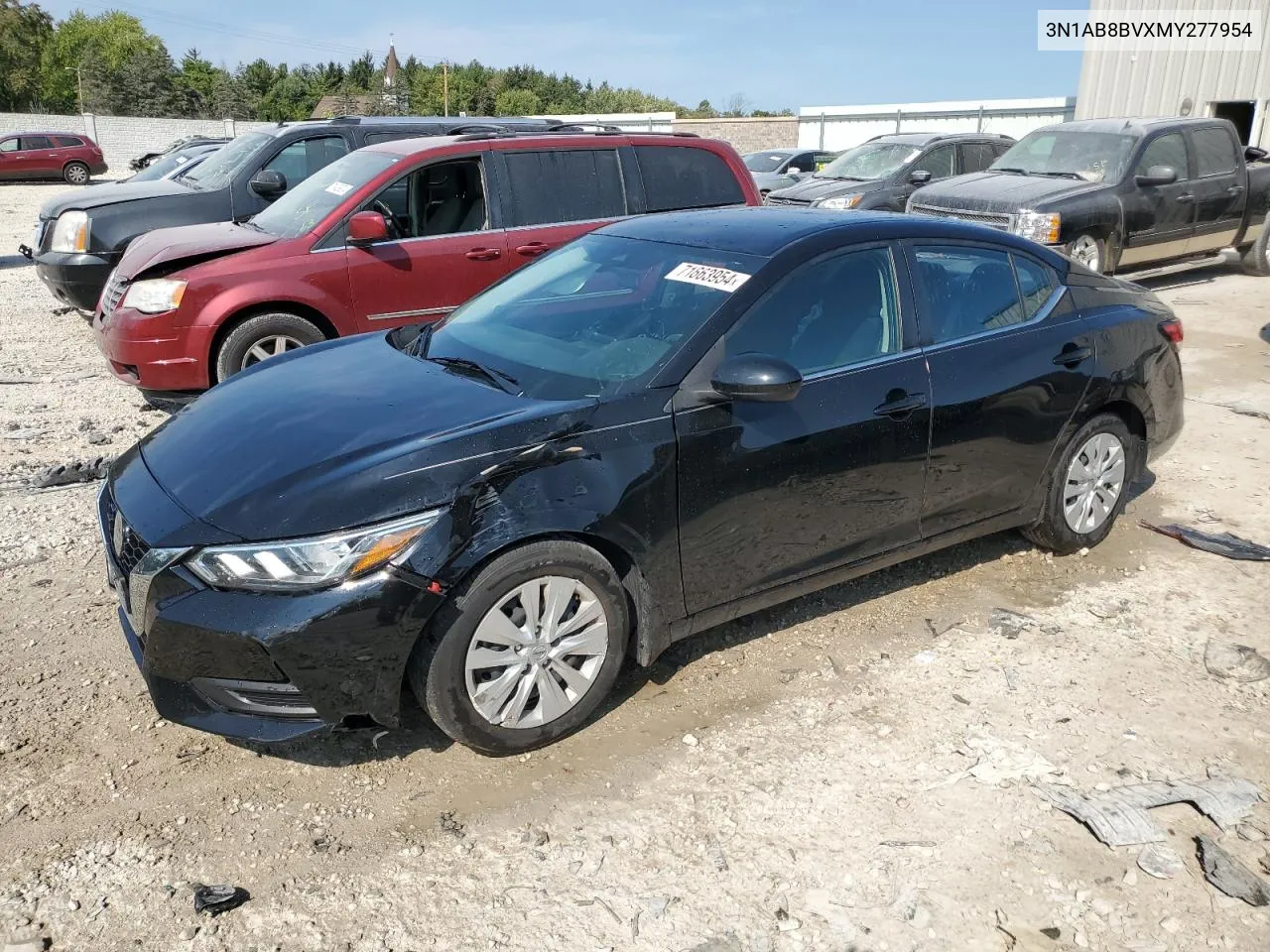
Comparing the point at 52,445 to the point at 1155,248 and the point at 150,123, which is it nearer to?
the point at 1155,248

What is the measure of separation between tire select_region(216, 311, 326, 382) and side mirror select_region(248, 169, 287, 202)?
2.72 m

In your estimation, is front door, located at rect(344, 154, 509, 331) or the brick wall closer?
front door, located at rect(344, 154, 509, 331)

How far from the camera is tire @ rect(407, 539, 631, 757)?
306cm

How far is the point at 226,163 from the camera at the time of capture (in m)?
9.79

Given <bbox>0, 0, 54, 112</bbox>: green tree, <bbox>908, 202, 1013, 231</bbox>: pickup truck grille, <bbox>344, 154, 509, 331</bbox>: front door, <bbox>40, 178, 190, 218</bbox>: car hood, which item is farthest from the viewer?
<bbox>0, 0, 54, 112</bbox>: green tree

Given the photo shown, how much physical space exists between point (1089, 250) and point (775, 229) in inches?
320

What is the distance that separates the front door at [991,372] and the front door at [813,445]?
13 cm

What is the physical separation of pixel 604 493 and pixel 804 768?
1101 millimetres

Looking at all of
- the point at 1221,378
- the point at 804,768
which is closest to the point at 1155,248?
the point at 1221,378

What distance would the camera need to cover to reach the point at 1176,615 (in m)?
4.43

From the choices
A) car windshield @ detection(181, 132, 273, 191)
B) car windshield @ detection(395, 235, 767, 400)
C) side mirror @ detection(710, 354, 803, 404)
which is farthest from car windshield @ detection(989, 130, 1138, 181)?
side mirror @ detection(710, 354, 803, 404)

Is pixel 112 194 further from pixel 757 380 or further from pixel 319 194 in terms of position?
pixel 757 380

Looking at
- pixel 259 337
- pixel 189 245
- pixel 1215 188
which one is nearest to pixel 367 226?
pixel 259 337

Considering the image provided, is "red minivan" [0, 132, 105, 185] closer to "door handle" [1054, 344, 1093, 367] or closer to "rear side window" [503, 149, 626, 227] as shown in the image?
"rear side window" [503, 149, 626, 227]
